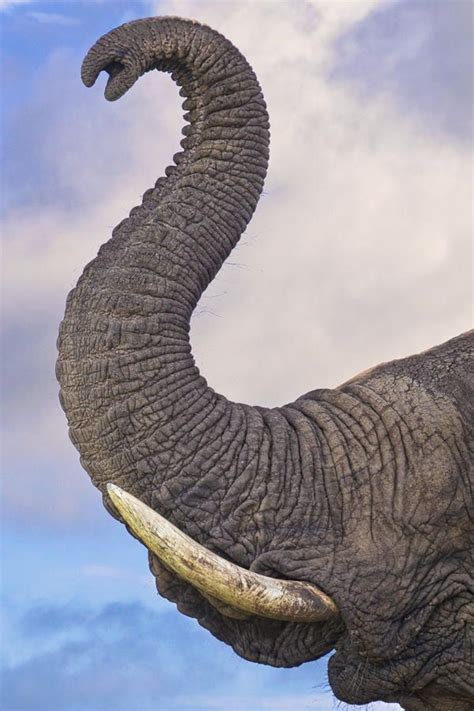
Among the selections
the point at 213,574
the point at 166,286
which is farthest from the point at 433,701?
the point at 166,286

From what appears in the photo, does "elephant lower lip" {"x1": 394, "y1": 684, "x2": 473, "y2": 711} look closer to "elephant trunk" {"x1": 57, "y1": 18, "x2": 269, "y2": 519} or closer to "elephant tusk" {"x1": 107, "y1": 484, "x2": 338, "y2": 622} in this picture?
"elephant tusk" {"x1": 107, "y1": 484, "x2": 338, "y2": 622}

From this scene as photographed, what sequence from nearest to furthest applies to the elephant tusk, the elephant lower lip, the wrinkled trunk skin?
the elephant tusk
the wrinkled trunk skin
the elephant lower lip

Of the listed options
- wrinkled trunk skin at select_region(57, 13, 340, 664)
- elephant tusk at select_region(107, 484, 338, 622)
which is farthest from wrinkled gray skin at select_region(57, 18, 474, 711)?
elephant tusk at select_region(107, 484, 338, 622)

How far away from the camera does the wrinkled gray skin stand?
8.66 metres

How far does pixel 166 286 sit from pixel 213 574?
1.45 m

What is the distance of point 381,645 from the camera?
29.0ft

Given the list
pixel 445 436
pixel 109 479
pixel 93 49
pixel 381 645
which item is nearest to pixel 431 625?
pixel 381 645

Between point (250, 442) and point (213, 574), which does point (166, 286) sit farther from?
point (213, 574)

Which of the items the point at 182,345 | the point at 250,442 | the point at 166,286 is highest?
the point at 166,286

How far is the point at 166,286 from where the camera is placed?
349 inches

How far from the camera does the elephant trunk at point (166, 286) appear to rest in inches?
341

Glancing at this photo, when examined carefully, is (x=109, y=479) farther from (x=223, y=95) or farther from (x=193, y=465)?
(x=223, y=95)

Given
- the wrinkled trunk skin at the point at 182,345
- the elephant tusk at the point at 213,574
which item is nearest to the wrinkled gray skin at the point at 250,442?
the wrinkled trunk skin at the point at 182,345

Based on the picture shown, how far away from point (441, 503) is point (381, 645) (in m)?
0.75
